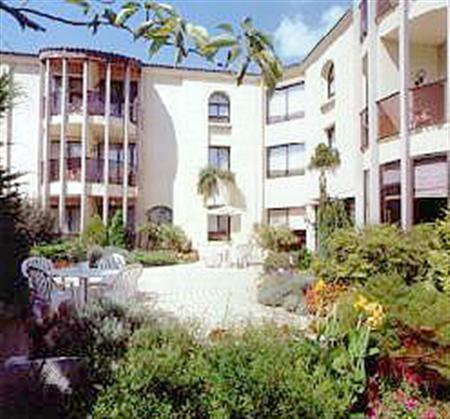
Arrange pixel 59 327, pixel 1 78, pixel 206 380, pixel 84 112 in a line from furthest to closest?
1. pixel 84 112
2. pixel 1 78
3. pixel 59 327
4. pixel 206 380

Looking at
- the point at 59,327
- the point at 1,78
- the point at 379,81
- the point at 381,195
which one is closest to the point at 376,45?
the point at 379,81

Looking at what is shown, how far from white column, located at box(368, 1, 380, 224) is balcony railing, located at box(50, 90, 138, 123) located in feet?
54.6

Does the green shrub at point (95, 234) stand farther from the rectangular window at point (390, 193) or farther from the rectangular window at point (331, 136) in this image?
the rectangular window at point (390, 193)

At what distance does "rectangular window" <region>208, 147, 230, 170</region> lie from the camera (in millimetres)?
35469

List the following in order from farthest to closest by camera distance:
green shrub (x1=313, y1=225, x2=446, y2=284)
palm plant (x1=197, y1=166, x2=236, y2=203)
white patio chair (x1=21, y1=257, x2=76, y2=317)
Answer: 1. palm plant (x1=197, y1=166, x2=236, y2=203)
2. green shrub (x1=313, y1=225, x2=446, y2=284)
3. white patio chair (x1=21, y1=257, x2=76, y2=317)

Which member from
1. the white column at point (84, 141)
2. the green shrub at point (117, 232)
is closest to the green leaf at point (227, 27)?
the green shrub at point (117, 232)

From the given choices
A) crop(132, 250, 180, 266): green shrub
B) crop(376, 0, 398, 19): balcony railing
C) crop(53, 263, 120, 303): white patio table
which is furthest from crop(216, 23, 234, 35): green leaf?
crop(132, 250, 180, 266): green shrub

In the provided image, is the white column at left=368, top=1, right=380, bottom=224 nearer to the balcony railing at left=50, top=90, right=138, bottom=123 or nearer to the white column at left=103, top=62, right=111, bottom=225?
the white column at left=103, top=62, right=111, bottom=225

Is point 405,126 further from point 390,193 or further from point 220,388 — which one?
point 220,388

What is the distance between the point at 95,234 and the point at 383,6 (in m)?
16.7

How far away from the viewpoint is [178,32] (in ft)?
7.09

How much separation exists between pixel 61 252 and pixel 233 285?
326 inches

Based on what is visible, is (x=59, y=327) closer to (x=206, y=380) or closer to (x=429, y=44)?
(x=206, y=380)

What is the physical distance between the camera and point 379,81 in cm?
2055
